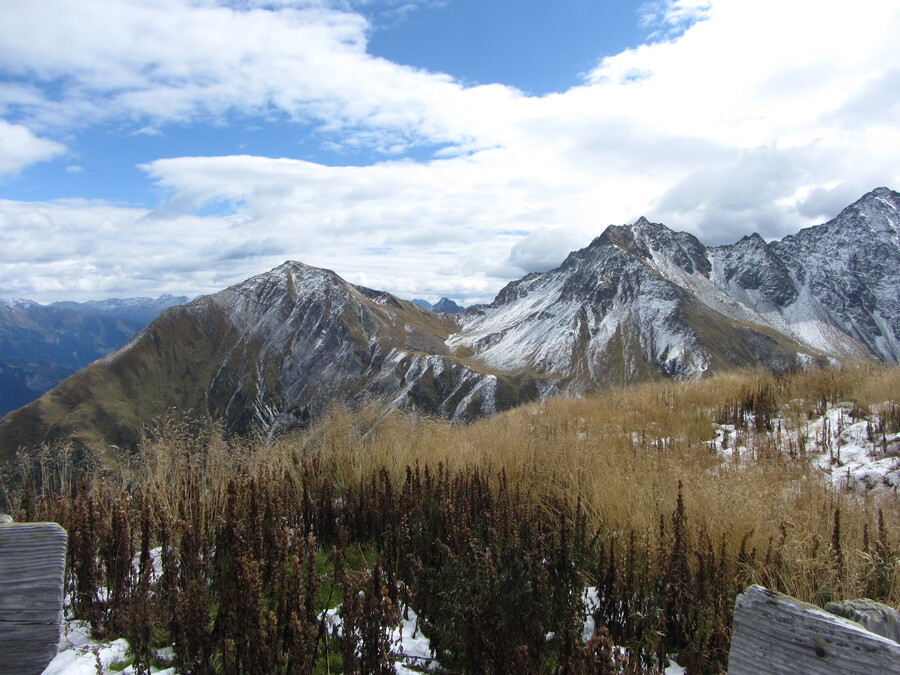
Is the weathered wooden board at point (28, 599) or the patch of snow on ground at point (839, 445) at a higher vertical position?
the weathered wooden board at point (28, 599)

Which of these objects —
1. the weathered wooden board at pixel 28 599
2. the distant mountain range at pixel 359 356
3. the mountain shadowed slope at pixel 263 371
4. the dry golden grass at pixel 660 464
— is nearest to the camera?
the weathered wooden board at pixel 28 599

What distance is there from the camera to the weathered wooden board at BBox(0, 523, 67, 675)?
184 cm

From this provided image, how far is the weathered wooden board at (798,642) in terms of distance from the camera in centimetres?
135

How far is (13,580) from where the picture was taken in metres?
1.86

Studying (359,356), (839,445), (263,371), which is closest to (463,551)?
(839,445)

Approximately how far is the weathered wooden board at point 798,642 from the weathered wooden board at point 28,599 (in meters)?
2.16

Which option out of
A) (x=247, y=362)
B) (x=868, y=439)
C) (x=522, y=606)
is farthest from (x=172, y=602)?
(x=247, y=362)

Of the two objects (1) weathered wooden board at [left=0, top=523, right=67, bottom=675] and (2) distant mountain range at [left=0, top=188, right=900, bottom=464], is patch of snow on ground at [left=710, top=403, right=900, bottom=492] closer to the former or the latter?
(1) weathered wooden board at [left=0, top=523, right=67, bottom=675]

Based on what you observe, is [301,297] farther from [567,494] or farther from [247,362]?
[567,494]

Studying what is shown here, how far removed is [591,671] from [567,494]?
12.0 ft

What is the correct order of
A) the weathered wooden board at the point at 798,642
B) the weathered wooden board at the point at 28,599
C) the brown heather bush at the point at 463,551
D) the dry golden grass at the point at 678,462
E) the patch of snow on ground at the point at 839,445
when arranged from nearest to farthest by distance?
the weathered wooden board at the point at 798,642 < the weathered wooden board at the point at 28,599 < the brown heather bush at the point at 463,551 < the dry golden grass at the point at 678,462 < the patch of snow on ground at the point at 839,445

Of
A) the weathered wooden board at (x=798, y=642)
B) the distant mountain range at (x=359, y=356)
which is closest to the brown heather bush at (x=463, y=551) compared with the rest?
the weathered wooden board at (x=798, y=642)

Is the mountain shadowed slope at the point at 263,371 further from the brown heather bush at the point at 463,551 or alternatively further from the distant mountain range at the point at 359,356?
the brown heather bush at the point at 463,551

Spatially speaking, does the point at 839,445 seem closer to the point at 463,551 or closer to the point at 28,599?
the point at 463,551
